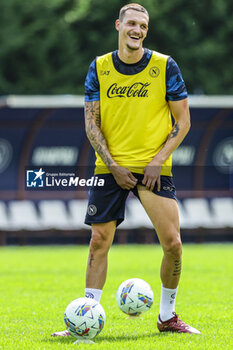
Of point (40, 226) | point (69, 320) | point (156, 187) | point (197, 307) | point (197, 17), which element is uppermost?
point (197, 17)

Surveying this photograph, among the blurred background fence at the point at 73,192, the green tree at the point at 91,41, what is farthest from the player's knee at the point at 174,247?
the green tree at the point at 91,41

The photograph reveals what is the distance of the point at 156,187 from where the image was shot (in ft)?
21.1

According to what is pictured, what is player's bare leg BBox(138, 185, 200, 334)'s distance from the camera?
635cm

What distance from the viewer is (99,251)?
646 cm

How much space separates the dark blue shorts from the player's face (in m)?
1.00

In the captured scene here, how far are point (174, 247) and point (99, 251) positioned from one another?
583 millimetres

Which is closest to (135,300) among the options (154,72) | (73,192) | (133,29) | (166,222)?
(166,222)

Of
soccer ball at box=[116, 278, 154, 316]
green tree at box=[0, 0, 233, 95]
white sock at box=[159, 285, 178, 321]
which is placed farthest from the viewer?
green tree at box=[0, 0, 233, 95]

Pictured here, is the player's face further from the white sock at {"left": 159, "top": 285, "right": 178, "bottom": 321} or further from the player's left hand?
the white sock at {"left": 159, "top": 285, "right": 178, "bottom": 321}

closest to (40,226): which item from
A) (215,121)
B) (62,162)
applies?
(62,162)

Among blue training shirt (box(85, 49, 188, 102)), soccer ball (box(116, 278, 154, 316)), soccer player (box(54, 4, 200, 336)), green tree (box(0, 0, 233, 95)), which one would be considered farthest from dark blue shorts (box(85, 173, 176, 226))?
green tree (box(0, 0, 233, 95))

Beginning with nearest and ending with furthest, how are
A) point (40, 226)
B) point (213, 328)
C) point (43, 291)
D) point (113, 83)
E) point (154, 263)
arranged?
point (113, 83)
point (213, 328)
point (43, 291)
point (154, 263)
point (40, 226)

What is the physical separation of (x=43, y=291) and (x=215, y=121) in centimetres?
990

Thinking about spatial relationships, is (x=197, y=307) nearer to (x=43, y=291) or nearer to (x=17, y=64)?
(x=43, y=291)
